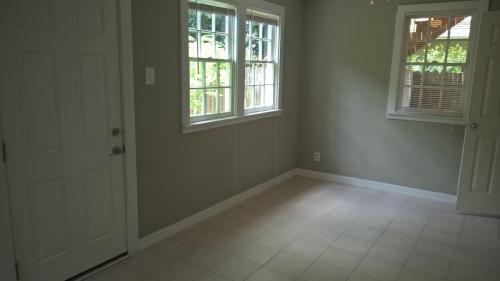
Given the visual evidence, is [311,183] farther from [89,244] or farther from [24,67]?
[24,67]

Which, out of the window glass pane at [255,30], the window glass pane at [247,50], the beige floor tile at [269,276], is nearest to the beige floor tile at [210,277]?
the beige floor tile at [269,276]

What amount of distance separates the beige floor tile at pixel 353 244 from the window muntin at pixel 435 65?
191 centimetres

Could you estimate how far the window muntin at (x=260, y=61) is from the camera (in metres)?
4.09

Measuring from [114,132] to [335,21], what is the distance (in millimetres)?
3265

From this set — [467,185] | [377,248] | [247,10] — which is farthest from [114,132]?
[467,185]

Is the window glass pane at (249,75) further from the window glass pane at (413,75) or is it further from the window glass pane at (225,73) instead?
the window glass pane at (413,75)

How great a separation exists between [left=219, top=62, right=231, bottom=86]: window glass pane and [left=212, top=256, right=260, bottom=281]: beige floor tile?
1.72 metres

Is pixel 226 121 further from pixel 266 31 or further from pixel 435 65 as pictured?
pixel 435 65

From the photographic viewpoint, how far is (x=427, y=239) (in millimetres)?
3363

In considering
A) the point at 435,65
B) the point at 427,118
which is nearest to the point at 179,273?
the point at 427,118

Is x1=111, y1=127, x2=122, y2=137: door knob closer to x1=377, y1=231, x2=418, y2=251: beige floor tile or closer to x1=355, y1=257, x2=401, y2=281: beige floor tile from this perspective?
x1=355, y1=257, x2=401, y2=281: beige floor tile

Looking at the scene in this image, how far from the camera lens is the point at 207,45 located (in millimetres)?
3441

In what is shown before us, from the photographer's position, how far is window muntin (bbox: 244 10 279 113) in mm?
4086

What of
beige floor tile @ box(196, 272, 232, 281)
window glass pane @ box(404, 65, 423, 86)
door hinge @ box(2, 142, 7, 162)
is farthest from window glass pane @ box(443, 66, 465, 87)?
door hinge @ box(2, 142, 7, 162)
